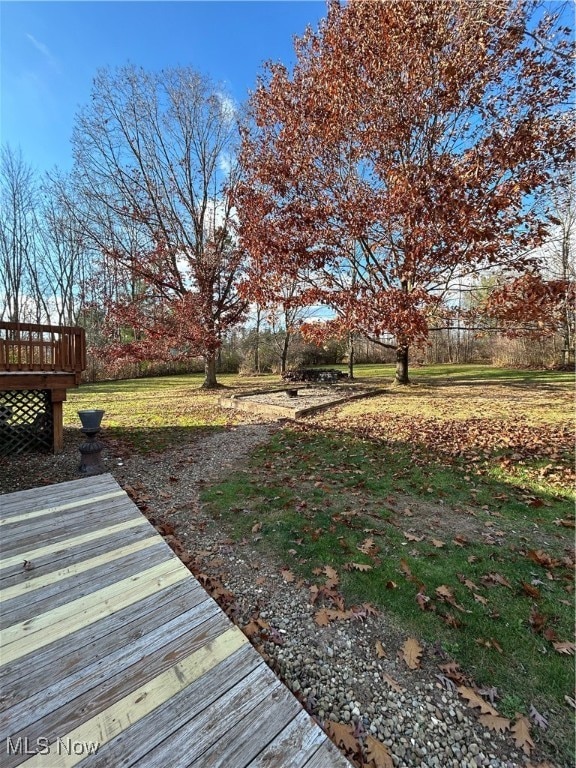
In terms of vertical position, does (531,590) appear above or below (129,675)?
below

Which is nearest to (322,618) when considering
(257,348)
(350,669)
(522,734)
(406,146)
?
(350,669)

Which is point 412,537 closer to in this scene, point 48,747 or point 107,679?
point 107,679

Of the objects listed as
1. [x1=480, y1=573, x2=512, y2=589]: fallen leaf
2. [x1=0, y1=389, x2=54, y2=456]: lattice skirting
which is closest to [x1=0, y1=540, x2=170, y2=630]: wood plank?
[x1=480, y1=573, x2=512, y2=589]: fallen leaf

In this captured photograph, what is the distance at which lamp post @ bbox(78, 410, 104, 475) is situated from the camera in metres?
4.37

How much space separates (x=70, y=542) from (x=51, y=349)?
3.95m

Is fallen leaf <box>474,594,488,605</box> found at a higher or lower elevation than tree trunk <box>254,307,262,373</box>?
lower

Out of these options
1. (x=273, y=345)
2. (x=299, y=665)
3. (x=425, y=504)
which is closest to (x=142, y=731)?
(x=299, y=665)

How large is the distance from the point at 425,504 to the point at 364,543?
3.60 feet

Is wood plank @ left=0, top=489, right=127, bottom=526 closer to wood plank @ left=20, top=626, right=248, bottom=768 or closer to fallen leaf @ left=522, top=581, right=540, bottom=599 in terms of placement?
wood plank @ left=20, top=626, right=248, bottom=768

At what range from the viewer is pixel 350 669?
176cm

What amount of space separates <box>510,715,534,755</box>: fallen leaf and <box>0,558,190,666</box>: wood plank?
1849 millimetres

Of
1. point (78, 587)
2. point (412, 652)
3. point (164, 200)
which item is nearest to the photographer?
point (412, 652)

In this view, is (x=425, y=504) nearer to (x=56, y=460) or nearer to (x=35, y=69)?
(x=56, y=460)

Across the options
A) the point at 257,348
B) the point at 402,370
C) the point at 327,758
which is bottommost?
the point at 327,758
